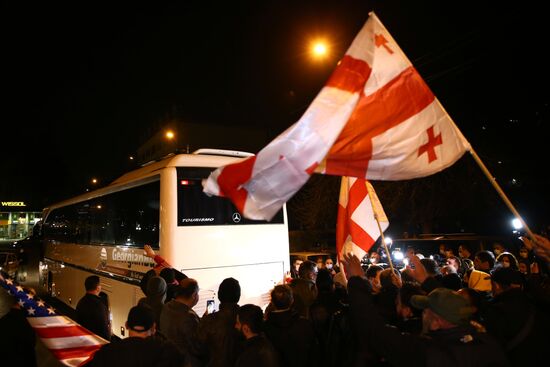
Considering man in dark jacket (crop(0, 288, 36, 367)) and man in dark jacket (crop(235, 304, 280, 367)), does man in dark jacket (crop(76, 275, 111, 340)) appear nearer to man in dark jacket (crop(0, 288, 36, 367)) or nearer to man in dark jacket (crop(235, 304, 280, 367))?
man in dark jacket (crop(0, 288, 36, 367))

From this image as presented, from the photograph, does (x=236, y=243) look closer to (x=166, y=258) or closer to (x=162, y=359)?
(x=166, y=258)

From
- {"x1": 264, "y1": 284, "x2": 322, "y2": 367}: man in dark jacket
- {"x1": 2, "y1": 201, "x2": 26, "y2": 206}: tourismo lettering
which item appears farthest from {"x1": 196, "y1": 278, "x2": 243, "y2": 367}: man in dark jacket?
{"x1": 2, "y1": 201, "x2": 26, "y2": 206}: tourismo lettering

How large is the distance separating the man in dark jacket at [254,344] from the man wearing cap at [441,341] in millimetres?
984

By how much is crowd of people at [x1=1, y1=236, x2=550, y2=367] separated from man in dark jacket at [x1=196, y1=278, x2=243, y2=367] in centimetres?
1

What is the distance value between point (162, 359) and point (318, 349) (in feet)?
5.35

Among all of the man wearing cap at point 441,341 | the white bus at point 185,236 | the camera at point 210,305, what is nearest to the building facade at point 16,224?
the white bus at point 185,236

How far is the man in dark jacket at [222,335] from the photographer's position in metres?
4.13

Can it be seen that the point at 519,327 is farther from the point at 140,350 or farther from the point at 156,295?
the point at 156,295

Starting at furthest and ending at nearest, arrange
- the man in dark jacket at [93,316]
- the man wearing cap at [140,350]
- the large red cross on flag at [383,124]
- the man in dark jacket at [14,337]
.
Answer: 1. the man in dark jacket at [93,316]
2. the man in dark jacket at [14,337]
3. the large red cross on flag at [383,124]
4. the man wearing cap at [140,350]

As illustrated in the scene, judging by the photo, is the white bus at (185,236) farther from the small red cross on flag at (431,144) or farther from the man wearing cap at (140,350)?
the small red cross on flag at (431,144)

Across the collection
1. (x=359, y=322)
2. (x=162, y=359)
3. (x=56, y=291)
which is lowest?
(x=56, y=291)

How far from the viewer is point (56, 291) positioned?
14977 millimetres

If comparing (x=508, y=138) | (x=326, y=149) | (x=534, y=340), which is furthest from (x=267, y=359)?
(x=508, y=138)

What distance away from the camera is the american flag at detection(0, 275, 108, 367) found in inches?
151
